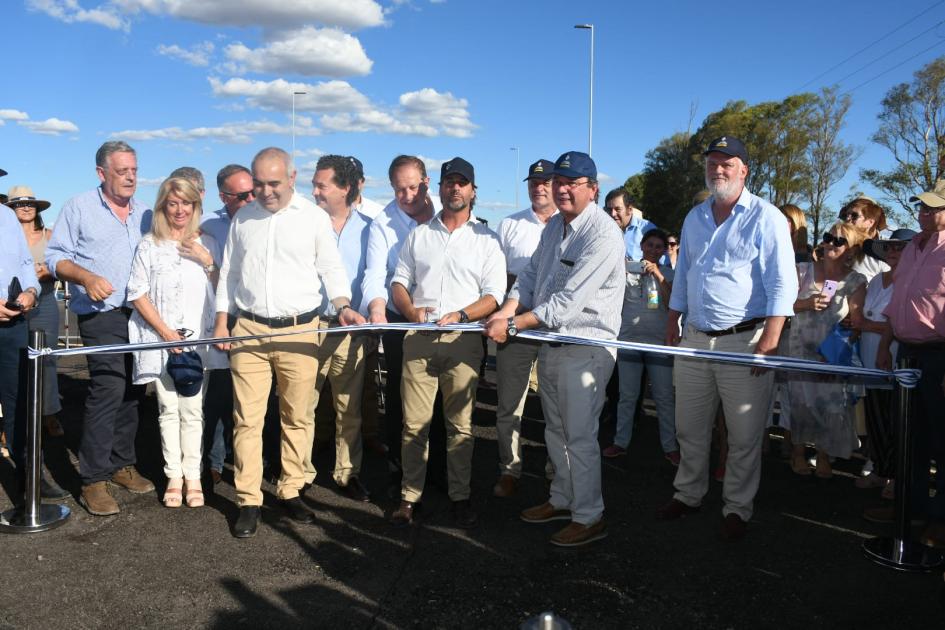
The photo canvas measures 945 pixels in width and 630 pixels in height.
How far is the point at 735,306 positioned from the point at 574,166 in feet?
4.25

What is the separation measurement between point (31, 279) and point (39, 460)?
4.40 ft

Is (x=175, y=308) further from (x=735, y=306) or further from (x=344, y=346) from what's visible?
(x=735, y=306)

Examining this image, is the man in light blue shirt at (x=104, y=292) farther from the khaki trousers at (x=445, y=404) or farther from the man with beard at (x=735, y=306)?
the man with beard at (x=735, y=306)

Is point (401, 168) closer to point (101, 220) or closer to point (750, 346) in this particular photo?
point (101, 220)

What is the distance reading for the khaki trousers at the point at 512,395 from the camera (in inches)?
212

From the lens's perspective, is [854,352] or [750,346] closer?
[750,346]

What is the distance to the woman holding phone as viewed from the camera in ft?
18.9

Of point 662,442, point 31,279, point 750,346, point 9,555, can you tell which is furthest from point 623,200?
point 9,555

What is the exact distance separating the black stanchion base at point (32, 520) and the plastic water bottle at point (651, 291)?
4593 millimetres

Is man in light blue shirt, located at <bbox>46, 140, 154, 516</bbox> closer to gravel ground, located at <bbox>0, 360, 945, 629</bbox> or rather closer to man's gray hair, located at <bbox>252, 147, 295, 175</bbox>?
gravel ground, located at <bbox>0, 360, 945, 629</bbox>

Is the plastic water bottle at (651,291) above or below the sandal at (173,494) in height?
above

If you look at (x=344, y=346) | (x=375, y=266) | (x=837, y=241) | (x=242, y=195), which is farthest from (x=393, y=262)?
(x=837, y=241)

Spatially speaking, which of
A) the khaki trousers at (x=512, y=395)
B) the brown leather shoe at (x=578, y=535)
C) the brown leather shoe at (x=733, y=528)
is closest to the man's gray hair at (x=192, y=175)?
the khaki trousers at (x=512, y=395)

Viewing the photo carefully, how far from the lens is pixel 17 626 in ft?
11.3
